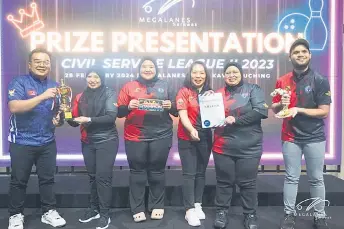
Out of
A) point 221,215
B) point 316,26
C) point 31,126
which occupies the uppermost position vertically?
point 316,26

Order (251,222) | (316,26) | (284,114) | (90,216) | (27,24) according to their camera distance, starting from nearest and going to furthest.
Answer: (284,114)
(251,222)
(90,216)
(27,24)
(316,26)

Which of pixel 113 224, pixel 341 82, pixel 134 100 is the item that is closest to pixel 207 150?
pixel 134 100

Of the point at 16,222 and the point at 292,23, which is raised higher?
Answer: the point at 292,23

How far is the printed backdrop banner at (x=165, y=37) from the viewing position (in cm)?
380

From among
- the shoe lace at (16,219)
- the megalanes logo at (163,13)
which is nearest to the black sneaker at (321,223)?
the megalanes logo at (163,13)

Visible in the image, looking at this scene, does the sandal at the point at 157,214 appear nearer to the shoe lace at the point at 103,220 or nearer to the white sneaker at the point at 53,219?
the shoe lace at the point at 103,220

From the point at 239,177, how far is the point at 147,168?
Result: 781mm

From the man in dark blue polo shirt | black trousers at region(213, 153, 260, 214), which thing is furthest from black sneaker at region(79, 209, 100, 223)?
black trousers at region(213, 153, 260, 214)

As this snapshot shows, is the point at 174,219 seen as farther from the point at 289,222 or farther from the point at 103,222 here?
the point at 289,222

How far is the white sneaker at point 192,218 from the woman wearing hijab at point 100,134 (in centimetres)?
67

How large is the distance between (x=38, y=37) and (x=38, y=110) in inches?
55.3

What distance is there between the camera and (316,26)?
3.89 m

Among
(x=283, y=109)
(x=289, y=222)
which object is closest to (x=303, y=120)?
(x=283, y=109)

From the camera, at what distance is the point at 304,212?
3236 mm
